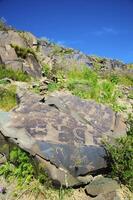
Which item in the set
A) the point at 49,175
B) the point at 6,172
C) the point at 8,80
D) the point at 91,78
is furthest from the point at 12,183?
the point at 91,78

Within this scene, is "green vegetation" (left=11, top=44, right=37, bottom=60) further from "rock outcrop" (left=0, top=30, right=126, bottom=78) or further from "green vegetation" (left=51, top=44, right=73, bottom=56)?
"green vegetation" (left=51, top=44, right=73, bottom=56)

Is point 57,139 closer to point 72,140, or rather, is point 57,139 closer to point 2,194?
point 72,140

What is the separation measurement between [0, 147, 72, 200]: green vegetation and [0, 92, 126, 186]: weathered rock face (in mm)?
154

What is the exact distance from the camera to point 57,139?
6617mm

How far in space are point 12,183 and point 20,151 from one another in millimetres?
575

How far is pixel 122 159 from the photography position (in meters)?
6.31

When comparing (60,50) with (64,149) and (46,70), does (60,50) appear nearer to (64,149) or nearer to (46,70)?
(46,70)

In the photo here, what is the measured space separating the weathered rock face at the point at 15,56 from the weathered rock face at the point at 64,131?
6.54m

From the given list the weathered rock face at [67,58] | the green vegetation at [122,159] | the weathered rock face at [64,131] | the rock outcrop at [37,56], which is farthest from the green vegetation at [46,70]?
the green vegetation at [122,159]

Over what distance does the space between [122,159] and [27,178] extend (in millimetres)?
1729

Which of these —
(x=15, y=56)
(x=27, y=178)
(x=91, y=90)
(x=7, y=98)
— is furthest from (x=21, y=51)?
(x=27, y=178)

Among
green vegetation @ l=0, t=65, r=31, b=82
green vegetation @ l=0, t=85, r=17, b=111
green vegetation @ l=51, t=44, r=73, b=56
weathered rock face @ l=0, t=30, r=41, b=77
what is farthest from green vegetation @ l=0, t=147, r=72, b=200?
green vegetation @ l=51, t=44, r=73, b=56

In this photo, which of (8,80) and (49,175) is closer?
(49,175)

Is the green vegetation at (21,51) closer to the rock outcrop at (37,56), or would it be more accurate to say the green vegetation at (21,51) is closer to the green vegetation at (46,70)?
the rock outcrop at (37,56)
